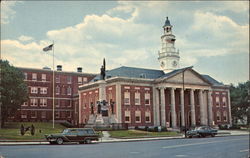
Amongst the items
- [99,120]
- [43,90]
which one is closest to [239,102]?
[99,120]

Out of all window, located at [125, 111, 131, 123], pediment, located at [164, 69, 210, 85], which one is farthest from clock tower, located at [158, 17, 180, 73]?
window, located at [125, 111, 131, 123]

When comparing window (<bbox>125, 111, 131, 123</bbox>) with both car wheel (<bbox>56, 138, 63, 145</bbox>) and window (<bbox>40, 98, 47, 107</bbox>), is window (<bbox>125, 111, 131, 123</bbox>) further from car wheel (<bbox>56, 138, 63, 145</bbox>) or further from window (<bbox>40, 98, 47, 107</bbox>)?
car wheel (<bbox>56, 138, 63, 145</bbox>)

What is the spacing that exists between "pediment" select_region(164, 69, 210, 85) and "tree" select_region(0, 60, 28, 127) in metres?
28.9

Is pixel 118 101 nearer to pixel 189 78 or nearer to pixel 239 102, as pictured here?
pixel 189 78

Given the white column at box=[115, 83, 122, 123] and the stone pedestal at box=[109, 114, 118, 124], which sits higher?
the white column at box=[115, 83, 122, 123]

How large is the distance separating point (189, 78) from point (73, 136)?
42330mm

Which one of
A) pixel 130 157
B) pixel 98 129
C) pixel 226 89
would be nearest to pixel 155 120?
pixel 98 129

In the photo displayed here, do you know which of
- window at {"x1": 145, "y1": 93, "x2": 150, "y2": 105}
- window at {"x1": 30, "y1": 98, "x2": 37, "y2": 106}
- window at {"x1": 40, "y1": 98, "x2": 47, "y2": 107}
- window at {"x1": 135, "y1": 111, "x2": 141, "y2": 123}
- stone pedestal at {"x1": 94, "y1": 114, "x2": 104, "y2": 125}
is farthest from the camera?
window at {"x1": 40, "y1": 98, "x2": 47, "y2": 107}

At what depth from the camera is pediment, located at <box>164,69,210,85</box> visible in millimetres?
65312

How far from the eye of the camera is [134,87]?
63.3 m

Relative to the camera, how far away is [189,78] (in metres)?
68.1

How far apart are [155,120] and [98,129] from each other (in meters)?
18.6

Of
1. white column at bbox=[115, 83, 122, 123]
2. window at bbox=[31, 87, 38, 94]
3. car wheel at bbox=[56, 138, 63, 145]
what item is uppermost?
window at bbox=[31, 87, 38, 94]

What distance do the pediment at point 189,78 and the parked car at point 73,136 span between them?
34783mm
